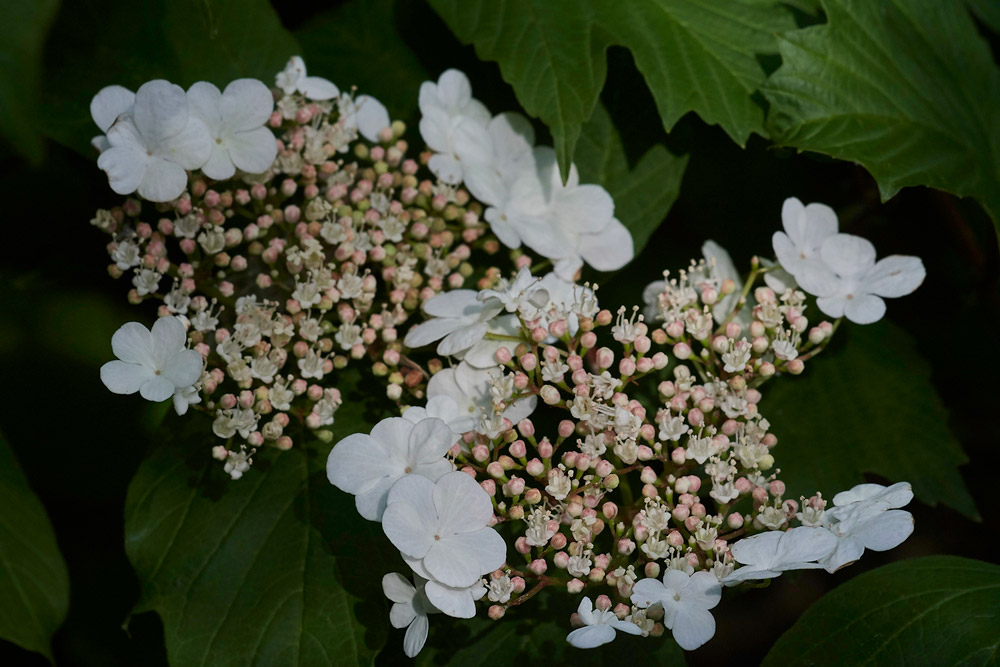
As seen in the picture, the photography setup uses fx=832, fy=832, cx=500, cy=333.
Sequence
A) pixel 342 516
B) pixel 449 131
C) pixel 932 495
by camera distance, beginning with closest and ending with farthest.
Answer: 1. pixel 342 516
2. pixel 449 131
3. pixel 932 495

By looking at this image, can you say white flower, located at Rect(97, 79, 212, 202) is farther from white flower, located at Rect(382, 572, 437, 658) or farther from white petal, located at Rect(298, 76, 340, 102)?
white flower, located at Rect(382, 572, 437, 658)

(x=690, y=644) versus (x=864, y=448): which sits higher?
(x=690, y=644)

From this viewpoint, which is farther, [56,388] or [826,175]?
[826,175]

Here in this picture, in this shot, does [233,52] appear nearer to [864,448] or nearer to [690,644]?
[690,644]

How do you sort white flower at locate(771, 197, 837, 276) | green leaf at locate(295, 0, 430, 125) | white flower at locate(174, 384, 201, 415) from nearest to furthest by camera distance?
white flower at locate(174, 384, 201, 415) < white flower at locate(771, 197, 837, 276) < green leaf at locate(295, 0, 430, 125)

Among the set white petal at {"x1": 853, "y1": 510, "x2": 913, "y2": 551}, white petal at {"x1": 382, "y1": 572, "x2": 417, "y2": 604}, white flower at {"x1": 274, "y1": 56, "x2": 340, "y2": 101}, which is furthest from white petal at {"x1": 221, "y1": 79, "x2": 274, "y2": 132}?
white petal at {"x1": 853, "y1": 510, "x2": 913, "y2": 551}

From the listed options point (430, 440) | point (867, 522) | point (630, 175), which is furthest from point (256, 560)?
point (630, 175)

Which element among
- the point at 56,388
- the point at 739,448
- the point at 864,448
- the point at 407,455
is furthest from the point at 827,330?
the point at 56,388
